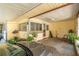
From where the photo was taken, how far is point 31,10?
72.0 inches

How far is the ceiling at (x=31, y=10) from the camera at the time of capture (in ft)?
5.88

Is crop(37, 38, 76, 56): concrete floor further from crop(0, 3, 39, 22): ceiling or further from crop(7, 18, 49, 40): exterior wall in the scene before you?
crop(0, 3, 39, 22): ceiling

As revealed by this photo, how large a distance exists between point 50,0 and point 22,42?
750 millimetres

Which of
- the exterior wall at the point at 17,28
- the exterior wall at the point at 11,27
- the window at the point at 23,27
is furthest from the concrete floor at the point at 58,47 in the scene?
the exterior wall at the point at 11,27

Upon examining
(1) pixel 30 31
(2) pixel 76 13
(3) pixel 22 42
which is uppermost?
(2) pixel 76 13

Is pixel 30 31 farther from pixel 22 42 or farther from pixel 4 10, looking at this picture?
pixel 4 10

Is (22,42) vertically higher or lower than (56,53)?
higher

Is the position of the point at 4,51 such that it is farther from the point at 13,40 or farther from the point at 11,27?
the point at 11,27

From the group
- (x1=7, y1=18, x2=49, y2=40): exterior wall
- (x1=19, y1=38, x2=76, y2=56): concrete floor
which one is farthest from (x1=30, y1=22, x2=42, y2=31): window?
(x1=19, y1=38, x2=76, y2=56): concrete floor

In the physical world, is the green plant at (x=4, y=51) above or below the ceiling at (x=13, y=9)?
below

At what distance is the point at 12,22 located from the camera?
1.84 metres

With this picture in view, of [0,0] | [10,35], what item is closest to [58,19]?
[10,35]

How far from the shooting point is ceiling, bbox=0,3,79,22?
1.79m

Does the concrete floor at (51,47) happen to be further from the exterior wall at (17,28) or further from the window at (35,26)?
the window at (35,26)
